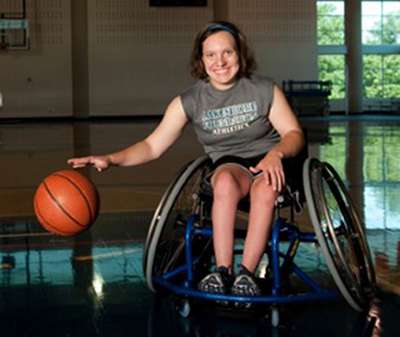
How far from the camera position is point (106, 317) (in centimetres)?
275

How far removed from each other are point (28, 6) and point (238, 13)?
20.5ft

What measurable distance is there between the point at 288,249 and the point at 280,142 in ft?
1.41

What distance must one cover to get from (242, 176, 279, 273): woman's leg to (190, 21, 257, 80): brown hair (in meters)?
0.56

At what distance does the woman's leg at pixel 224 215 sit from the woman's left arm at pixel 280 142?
129 millimetres

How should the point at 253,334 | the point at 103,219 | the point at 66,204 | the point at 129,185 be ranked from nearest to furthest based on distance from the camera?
the point at 253,334, the point at 66,204, the point at 103,219, the point at 129,185

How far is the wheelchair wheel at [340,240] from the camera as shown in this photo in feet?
8.46

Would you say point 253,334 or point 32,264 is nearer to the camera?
point 253,334

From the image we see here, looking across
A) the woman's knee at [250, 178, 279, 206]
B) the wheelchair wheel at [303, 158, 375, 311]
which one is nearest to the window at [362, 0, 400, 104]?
the wheelchair wheel at [303, 158, 375, 311]

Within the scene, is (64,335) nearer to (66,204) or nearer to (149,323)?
Answer: (149,323)

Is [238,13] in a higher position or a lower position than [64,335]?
higher

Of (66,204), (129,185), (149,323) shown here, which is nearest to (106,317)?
(149,323)

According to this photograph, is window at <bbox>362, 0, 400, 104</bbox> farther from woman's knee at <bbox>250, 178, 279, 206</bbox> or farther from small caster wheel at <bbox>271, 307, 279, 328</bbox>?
small caster wheel at <bbox>271, 307, 279, 328</bbox>

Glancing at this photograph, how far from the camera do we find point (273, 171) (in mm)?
2605

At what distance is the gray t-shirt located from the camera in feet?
9.80
